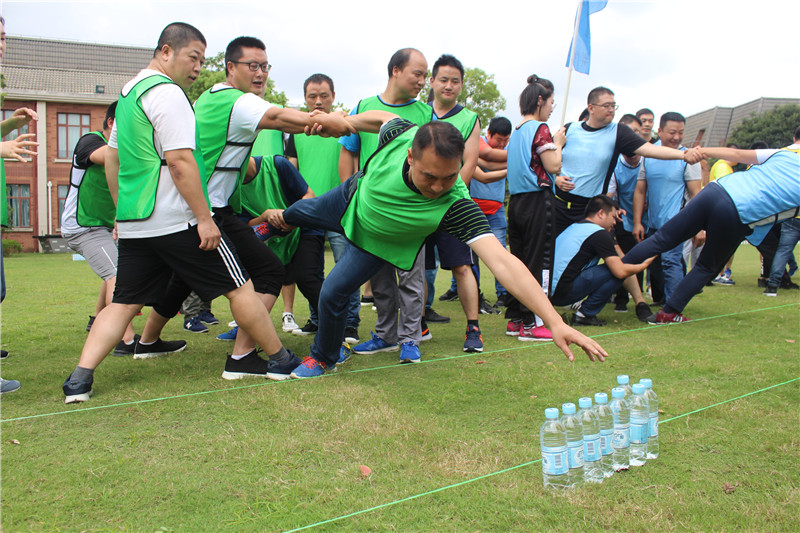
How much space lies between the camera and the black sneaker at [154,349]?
4832mm

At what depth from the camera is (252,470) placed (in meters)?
2.65

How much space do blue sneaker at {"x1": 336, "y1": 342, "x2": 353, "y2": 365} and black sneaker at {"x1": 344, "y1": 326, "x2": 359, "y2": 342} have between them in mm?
299

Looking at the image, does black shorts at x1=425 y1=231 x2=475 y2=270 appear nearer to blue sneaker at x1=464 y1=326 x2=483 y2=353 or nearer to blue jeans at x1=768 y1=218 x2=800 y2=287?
blue sneaker at x1=464 y1=326 x2=483 y2=353

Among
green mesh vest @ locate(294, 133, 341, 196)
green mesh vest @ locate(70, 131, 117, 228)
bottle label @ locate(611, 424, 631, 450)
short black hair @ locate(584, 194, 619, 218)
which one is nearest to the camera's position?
bottle label @ locate(611, 424, 631, 450)

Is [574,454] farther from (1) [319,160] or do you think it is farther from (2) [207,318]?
(2) [207,318]

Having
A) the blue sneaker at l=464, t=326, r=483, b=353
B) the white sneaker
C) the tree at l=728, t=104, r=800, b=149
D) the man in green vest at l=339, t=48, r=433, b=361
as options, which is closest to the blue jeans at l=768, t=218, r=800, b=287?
the blue sneaker at l=464, t=326, r=483, b=353

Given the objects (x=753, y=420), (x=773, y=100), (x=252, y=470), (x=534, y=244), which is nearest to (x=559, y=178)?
(x=534, y=244)

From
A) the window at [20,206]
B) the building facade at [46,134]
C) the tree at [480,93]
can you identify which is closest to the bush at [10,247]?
the building facade at [46,134]

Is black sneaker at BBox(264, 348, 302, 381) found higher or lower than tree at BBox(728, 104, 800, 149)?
lower

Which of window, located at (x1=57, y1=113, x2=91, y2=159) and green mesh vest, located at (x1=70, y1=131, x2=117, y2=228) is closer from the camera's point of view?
green mesh vest, located at (x1=70, y1=131, x2=117, y2=228)

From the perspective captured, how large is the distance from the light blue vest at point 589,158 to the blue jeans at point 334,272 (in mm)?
3099

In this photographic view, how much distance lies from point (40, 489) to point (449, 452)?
178 centimetres

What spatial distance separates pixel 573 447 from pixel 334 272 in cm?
216

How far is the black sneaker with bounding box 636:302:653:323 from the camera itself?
6.48 meters
